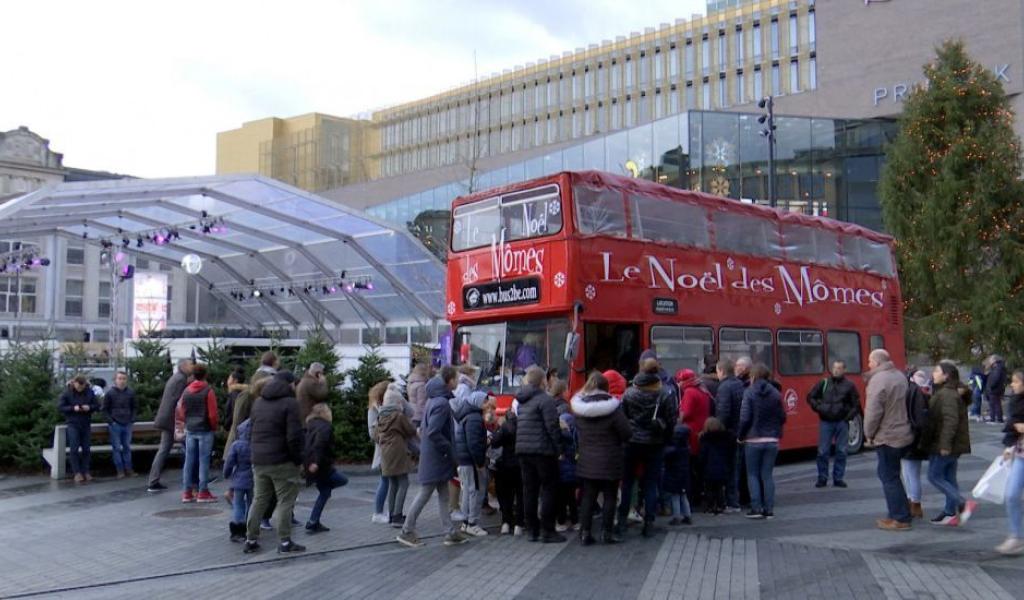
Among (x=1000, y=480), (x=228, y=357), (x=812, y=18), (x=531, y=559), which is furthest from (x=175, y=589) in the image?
(x=812, y=18)

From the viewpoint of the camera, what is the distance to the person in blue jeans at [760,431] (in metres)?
9.92

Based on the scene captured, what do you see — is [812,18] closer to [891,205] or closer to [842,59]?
[842,59]

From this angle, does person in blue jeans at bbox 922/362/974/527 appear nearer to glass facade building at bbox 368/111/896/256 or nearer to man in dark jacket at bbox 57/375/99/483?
man in dark jacket at bbox 57/375/99/483

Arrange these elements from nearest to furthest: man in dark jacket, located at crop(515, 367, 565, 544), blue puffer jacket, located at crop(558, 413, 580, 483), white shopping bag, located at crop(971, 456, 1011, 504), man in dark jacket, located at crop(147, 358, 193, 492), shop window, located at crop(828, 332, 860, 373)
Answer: white shopping bag, located at crop(971, 456, 1011, 504), man in dark jacket, located at crop(515, 367, 565, 544), blue puffer jacket, located at crop(558, 413, 580, 483), man in dark jacket, located at crop(147, 358, 193, 492), shop window, located at crop(828, 332, 860, 373)

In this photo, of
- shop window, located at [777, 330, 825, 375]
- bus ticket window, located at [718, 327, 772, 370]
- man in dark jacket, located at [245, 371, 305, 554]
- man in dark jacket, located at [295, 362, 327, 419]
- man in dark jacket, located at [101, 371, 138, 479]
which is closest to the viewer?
man in dark jacket, located at [245, 371, 305, 554]

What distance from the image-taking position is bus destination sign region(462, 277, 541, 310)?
1210 centimetres

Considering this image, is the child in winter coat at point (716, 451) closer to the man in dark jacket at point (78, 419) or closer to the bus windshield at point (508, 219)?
the bus windshield at point (508, 219)

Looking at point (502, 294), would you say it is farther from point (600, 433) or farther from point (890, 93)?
point (890, 93)

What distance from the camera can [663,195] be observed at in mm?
13641

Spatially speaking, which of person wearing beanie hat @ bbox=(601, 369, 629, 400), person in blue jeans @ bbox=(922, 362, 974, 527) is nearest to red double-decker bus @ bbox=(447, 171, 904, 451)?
person wearing beanie hat @ bbox=(601, 369, 629, 400)

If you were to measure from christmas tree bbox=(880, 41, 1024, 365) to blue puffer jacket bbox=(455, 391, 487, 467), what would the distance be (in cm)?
2615

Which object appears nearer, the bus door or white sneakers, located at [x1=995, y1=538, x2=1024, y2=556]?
white sneakers, located at [x1=995, y1=538, x2=1024, y2=556]

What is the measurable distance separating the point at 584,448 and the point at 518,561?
50.3 inches

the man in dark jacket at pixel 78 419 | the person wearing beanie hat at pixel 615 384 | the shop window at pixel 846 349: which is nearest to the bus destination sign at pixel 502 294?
the person wearing beanie hat at pixel 615 384
